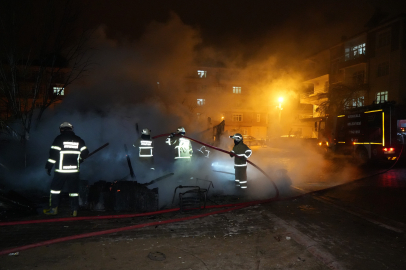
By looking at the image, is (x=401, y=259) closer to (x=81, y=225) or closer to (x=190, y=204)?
(x=190, y=204)

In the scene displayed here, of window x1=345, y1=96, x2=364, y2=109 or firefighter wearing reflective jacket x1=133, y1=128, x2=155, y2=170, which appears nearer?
firefighter wearing reflective jacket x1=133, y1=128, x2=155, y2=170

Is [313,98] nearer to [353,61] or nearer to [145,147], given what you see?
[353,61]

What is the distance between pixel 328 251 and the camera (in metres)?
3.73

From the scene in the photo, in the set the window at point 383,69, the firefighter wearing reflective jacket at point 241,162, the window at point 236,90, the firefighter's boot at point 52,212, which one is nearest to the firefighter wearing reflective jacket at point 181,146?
the firefighter wearing reflective jacket at point 241,162

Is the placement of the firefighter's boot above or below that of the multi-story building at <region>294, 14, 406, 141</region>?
below

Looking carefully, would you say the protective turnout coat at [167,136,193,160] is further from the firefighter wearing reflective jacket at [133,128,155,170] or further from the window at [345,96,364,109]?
the window at [345,96,364,109]

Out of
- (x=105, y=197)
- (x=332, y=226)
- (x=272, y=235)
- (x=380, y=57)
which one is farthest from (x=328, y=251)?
(x=380, y=57)

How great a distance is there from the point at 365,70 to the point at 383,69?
5.70ft

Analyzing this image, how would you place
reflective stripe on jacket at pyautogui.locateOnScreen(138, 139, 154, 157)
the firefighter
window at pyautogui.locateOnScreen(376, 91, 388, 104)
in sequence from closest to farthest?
the firefighter → reflective stripe on jacket at pyautogui.locateOnScreen(138, 139, 154, 157) → window at pyautogui.locateOnScreen(376, 91, 388, 104)

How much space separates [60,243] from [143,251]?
1.24 meters

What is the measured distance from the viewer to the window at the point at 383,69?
22828 mm

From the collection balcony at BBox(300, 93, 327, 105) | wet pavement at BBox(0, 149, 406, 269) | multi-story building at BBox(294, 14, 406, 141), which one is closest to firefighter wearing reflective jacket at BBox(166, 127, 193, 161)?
wet pavement at BBox(0, 149, 406, 269)

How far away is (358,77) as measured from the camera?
2531 cm

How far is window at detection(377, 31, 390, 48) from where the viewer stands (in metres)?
22.8
